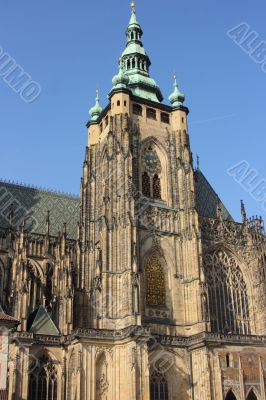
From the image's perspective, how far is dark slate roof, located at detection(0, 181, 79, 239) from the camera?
47.9 metres

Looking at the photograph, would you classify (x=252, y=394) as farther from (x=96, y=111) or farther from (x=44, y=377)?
(x=96, y=111)

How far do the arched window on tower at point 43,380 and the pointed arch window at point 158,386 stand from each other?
659cm

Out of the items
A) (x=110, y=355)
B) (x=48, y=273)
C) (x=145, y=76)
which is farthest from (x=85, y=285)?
(x=145, y=76)

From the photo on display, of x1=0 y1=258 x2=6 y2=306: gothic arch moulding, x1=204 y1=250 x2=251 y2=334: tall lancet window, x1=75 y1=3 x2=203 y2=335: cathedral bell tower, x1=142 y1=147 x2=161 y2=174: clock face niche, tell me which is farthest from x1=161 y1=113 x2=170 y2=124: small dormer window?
x1=0 y1=258 x2=6 y2=306: gothic arch moulding

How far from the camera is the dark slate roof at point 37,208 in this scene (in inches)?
1886

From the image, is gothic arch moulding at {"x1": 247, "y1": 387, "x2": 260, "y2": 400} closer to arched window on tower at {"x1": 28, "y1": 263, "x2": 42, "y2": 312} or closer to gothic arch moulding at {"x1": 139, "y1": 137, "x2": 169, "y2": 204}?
gothic arch moulding at {"x1": 139, "y1": 137, "x2": 169, "y2": 204}

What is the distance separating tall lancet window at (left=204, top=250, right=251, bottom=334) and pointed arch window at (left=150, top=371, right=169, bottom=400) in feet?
22.4

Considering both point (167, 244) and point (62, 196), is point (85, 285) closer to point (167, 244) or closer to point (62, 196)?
point (167, 244)

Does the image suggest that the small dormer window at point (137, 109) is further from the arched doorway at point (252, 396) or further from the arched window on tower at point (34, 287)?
the arched doorway at point (252, 396)

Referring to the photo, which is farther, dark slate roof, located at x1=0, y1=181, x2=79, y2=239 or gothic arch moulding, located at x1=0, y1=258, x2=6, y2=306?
dark slate roof, located at x1=0, y1=181, x2=79, y2=239

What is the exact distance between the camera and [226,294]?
46.6 meters

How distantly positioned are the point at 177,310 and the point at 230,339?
14.9 ft

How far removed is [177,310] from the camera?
43.1m

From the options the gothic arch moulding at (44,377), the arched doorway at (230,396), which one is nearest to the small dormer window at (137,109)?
the gothic arch moulding at (44,377)
